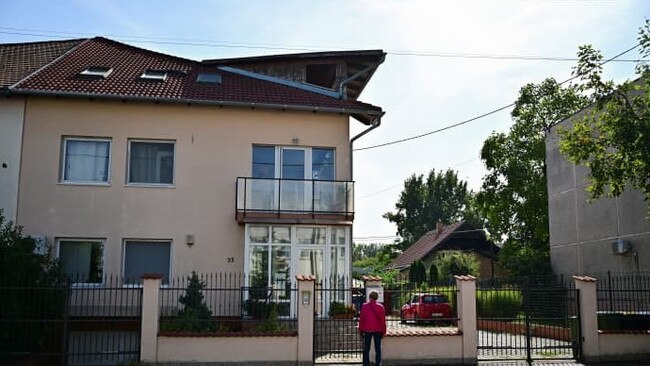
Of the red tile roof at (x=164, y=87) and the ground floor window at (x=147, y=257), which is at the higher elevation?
the red tile roof at (x=164, y=87)

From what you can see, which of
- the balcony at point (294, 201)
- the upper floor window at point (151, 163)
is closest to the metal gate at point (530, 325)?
the balcony at point (294, 201)

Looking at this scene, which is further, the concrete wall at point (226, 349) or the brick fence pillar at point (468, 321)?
the brick fence pillar at point (468, 321)

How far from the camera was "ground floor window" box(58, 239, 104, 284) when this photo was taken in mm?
17922

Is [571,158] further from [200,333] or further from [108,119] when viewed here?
[108,119]

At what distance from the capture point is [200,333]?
1377 cm

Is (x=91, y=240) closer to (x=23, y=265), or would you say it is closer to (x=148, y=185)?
(x=148, y=185)

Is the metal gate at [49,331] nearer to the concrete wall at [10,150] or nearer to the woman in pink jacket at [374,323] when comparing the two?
the concrete wall at [10,150]

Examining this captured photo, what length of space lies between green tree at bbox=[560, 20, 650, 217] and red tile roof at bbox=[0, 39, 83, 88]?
48.1ft

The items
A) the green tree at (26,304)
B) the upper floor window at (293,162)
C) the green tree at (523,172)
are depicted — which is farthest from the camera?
the green tree at (523,172)

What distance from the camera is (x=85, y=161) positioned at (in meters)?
18.4

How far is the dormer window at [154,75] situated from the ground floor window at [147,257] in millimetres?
5042

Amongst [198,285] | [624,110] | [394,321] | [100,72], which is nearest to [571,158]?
[624,110]

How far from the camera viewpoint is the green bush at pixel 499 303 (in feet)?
58.4

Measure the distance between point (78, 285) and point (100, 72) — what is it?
6481 millimetres
